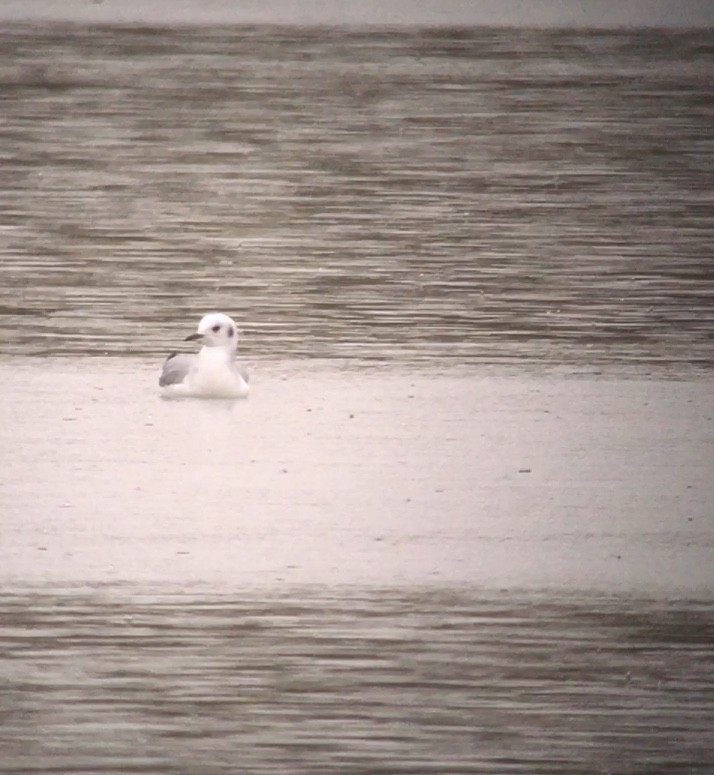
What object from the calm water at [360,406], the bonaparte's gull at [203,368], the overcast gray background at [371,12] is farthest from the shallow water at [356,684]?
the overcast gray background at [371,12]

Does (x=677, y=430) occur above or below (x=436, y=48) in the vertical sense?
below

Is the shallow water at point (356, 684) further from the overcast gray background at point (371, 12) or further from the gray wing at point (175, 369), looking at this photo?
the overcast gray background at point (371, 12)

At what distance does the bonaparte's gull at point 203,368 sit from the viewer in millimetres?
2500

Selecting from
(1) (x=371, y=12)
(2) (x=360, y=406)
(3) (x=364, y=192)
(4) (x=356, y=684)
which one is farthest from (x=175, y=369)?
(1) (x=371, y=12)

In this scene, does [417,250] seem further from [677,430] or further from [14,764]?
[14,764]

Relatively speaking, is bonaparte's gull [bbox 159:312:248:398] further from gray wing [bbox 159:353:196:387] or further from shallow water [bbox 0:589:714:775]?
shallow water [bbox 0:589:714:775]

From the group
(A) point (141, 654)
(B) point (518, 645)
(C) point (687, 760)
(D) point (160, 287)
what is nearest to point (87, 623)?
(A) point (141, 654)

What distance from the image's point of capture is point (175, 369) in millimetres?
2508

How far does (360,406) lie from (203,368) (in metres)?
0.26

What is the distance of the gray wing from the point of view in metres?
2.51

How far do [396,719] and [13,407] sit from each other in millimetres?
947

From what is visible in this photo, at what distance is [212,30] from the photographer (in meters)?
3.51

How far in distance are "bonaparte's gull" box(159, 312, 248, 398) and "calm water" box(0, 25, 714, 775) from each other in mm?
37

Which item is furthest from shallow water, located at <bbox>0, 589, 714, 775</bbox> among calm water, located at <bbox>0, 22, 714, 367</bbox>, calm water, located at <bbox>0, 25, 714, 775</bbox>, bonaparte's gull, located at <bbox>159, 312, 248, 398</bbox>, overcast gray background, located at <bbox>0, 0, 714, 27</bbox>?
overcast gray background, located at <bbox>0, 0, 714, 27</bbox>
